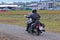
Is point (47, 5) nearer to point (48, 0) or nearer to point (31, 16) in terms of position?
point (48, 0)

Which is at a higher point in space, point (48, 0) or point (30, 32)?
point (30, 32)

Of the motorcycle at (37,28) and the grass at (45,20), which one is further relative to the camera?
the grass at (45,20)

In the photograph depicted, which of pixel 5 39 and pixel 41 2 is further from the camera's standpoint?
pixel 41 2

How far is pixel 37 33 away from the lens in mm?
17375

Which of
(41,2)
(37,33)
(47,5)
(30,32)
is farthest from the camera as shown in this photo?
(41,2)

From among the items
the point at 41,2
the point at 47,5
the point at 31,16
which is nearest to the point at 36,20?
the point at 31,16

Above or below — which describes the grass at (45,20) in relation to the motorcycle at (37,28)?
below

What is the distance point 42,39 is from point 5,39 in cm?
205

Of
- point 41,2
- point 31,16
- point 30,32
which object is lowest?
point 41,2

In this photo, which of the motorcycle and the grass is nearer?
the motorcycle

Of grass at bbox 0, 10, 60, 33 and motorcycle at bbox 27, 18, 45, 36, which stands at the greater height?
motorcycle at bbox 27, 18, 45, 36

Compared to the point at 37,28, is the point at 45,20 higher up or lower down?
lower down

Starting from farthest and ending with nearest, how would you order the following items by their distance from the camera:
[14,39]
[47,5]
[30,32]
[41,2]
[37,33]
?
1. [41,2]
2. [47,5]
3. [30,32]
4. [37,33]
5. [14,39]

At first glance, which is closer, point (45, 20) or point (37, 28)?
point (37, 28)
